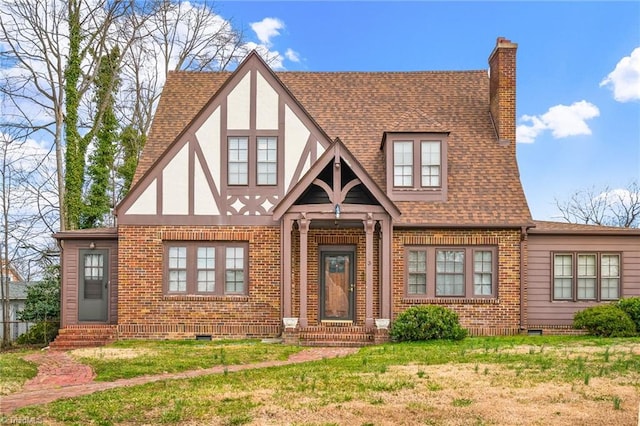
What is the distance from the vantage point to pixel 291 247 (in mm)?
16672

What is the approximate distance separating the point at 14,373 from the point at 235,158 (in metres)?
8.09

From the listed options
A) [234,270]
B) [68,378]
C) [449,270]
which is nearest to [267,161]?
[234,270]

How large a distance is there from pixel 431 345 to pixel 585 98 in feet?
63.5

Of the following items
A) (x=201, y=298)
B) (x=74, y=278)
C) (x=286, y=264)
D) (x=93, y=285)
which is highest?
(x=286, y=264)

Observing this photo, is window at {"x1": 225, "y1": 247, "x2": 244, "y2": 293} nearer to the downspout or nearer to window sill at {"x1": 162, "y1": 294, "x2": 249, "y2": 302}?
window sill at {"x1": 162, "y1": 294, "x2": 249, "y2": 302}

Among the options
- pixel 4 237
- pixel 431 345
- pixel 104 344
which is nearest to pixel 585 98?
pixel 431 345

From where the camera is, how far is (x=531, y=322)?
17156 mm

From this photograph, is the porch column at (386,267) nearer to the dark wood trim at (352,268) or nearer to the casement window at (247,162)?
the dark wood trim at (352,268)

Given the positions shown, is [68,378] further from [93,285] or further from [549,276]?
[549,276]

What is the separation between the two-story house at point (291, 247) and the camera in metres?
16.7

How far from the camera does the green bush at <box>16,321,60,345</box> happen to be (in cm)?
1916

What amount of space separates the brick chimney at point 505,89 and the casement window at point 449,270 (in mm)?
4090

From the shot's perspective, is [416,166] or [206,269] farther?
[416,166]

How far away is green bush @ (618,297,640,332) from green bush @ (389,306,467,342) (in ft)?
15.1
